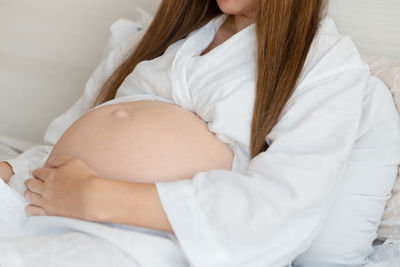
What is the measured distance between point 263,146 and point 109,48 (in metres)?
0.69

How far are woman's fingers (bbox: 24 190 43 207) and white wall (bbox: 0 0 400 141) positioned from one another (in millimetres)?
752

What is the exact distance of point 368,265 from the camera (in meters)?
1.03

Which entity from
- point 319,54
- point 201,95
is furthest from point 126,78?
point 319,54

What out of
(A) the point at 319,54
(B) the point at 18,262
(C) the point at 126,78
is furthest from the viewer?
(C) the point at 126,78

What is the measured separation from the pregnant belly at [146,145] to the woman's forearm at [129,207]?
0.26ft

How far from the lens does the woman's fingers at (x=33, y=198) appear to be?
3.31 feet

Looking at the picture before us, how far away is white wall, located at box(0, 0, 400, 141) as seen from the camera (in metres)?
1.73

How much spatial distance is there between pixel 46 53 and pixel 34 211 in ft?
2.98

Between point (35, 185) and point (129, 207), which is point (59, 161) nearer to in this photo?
point (35, 185)

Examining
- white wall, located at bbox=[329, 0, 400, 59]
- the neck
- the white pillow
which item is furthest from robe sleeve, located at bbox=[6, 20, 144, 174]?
the white pillow

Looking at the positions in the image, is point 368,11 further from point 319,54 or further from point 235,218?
point 235,218

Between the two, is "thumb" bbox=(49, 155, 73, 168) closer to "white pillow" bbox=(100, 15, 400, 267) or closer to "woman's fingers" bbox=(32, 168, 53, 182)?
"woman's fingers" bbox=(32, 168, 53, 182)

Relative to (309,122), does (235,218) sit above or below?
below

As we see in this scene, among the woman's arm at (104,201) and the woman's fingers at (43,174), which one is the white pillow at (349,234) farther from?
the woman's fingers at (43,174)
